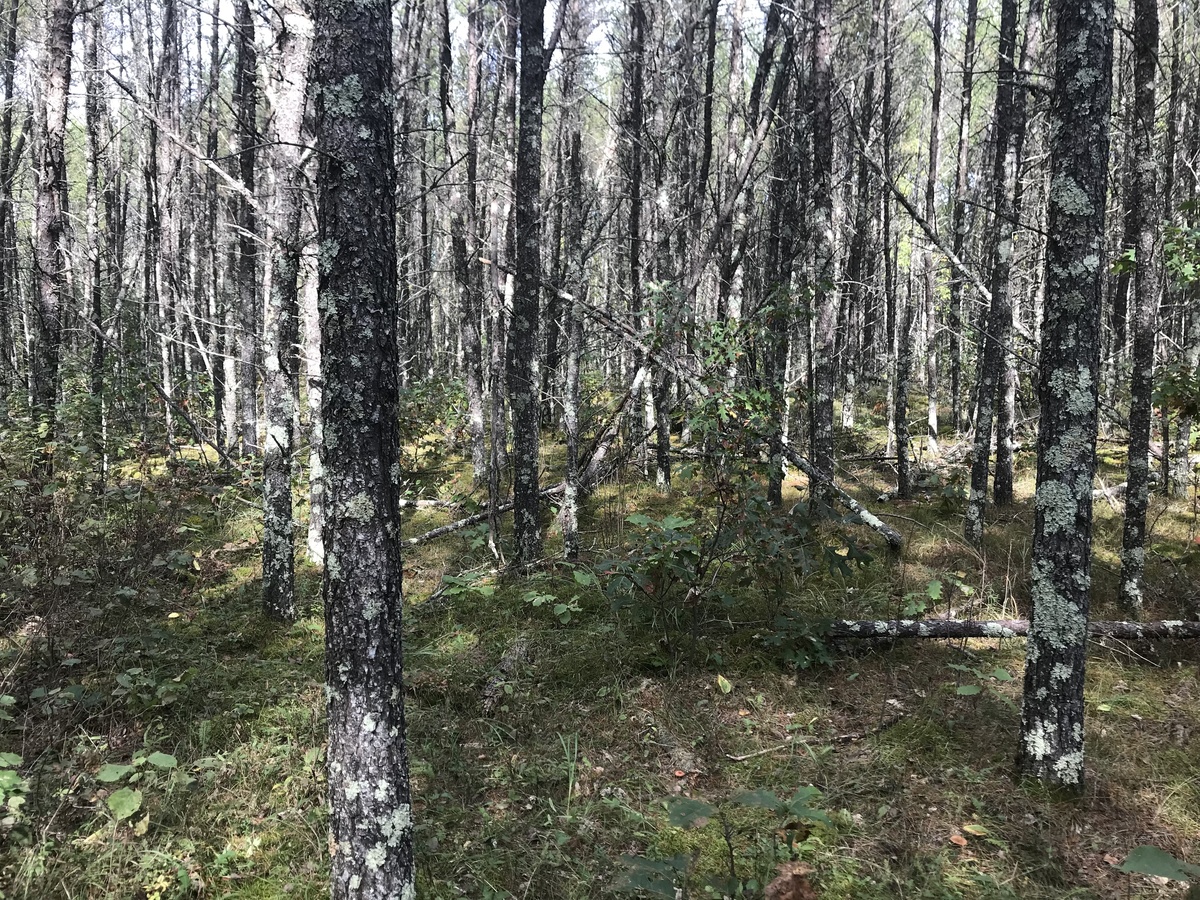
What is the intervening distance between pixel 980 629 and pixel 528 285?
208 inches

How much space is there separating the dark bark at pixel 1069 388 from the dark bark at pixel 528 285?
15.1 ft

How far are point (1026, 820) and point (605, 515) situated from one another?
5.76m

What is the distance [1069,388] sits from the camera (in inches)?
140

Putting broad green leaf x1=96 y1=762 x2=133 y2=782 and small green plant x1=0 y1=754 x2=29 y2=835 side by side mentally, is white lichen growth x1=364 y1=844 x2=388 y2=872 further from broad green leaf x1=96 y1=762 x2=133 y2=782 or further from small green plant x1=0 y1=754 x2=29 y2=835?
small green plant x1=0 y1=754 x2=29 y2=835

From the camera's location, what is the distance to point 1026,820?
3500 millimetres

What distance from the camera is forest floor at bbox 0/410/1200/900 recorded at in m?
3.21

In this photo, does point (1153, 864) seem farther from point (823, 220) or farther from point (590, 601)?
point (823, 220)

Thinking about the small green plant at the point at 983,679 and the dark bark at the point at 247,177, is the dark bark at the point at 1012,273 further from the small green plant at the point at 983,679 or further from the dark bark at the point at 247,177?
the dark bark at the point at 247,177

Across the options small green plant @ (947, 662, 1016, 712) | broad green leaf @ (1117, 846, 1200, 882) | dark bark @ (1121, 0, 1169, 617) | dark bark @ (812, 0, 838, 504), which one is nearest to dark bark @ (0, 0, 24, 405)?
dark bark @ (812, 0, 838, 504)

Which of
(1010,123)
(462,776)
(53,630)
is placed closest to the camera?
(462,776)

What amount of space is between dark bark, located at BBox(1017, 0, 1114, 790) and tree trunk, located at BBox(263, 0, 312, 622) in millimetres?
5665

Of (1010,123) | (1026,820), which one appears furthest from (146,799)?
(1010,123)

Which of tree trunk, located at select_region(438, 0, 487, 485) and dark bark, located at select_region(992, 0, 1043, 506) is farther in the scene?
tree trunk, located at select_region(438, 0, 487, 485)

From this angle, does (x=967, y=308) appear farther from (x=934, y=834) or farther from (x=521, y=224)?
(x=934, y=834)
